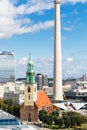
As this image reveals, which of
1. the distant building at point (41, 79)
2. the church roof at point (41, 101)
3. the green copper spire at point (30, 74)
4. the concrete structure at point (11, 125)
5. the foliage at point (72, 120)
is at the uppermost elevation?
the distant building at point (41, 79)

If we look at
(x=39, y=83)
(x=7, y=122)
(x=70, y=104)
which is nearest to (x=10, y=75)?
(x=39, y=83)

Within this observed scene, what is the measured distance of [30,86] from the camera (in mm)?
65188

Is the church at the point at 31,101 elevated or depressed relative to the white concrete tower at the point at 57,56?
depressed

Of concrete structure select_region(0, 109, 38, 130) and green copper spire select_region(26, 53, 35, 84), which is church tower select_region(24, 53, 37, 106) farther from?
→ concrete structure select_region(0, 109, 38, 130)

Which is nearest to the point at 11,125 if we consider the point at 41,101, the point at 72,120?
the point at 72,120

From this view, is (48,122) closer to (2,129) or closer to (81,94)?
(2,129)

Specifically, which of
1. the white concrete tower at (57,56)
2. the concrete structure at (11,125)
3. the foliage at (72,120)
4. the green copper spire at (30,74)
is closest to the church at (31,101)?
the green copper spire at (30,74)

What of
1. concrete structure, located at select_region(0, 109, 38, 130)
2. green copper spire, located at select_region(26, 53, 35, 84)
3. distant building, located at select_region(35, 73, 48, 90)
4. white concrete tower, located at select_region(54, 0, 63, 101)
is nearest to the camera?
concrete structure, located at select_region(0, 109, 38, 130)

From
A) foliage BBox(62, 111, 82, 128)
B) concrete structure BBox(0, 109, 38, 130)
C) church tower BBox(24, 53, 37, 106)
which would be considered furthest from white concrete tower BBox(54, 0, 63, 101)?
concrete structure BBox(0, 109, 38, 130)

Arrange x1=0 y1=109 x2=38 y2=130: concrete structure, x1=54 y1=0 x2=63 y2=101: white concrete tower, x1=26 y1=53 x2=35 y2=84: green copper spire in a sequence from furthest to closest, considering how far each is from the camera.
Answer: x1=54 y1=0 x2=63 y2=101: white concrete tower → x1=26 y1=53 x2=35 y2=84: green copper spire → x1=0 y1=109 x2=38 y2=130: concrete structure

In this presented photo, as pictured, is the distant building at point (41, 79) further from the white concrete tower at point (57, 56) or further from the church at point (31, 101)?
the church at point (31, 101)

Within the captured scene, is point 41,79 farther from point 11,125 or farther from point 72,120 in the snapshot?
point 11,125

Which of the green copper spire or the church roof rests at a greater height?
the green copper spire

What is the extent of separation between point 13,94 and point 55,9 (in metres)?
36.0
